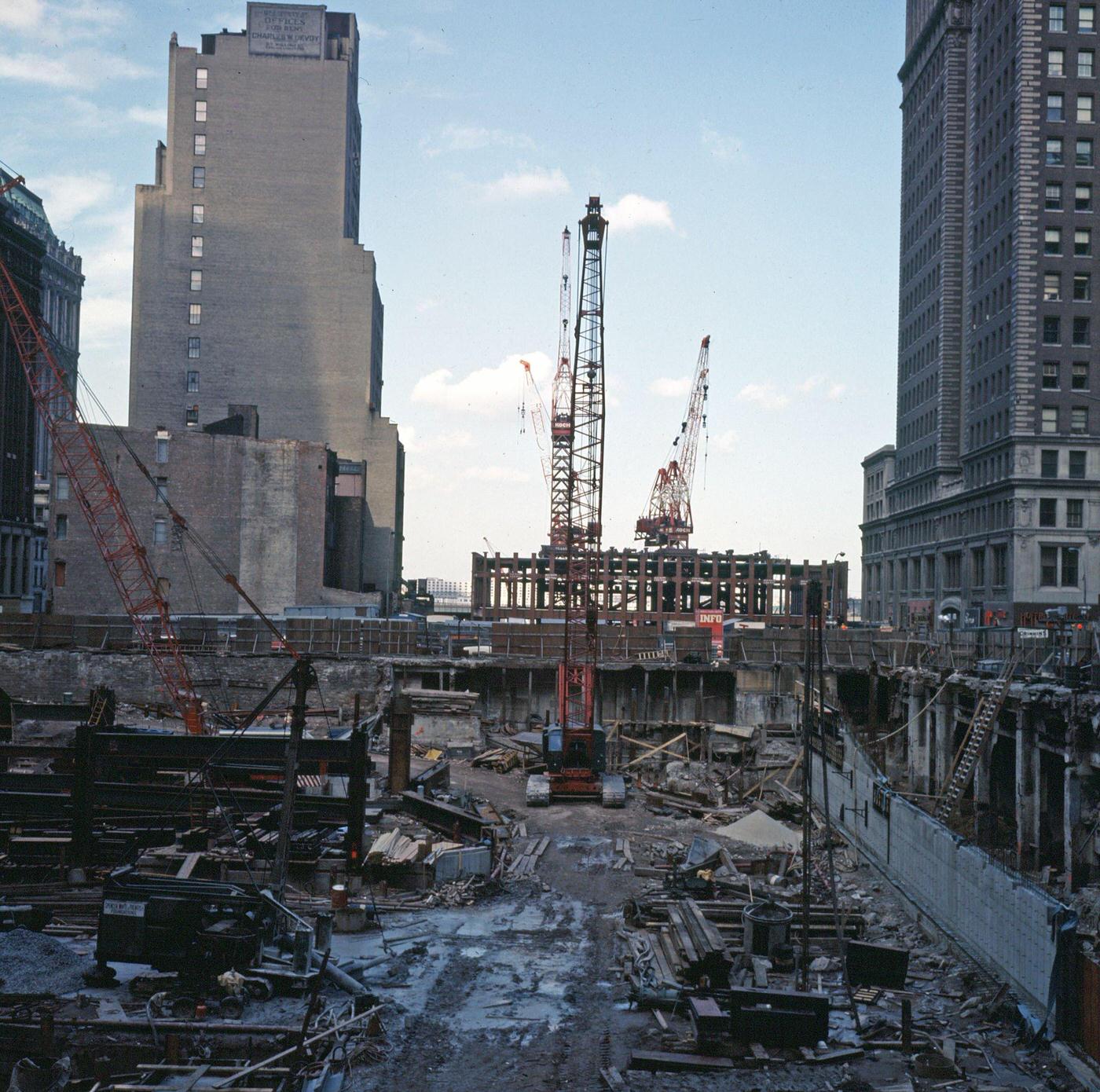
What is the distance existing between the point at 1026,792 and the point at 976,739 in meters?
2.20

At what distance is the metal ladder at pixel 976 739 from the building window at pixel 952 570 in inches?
2079

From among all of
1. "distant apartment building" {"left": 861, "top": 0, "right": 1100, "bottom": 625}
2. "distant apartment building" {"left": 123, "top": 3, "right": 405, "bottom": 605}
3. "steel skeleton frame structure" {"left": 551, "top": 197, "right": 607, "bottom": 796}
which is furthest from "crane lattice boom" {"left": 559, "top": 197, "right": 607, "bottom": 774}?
"distant apartment building" {"left": 123, "top": 3, "right": 405, "bottom": 605}

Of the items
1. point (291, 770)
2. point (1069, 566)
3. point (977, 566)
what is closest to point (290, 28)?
point (977, 566)

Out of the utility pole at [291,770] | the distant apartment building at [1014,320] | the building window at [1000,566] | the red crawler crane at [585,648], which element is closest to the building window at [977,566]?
the distant apartment building at [1014,320]

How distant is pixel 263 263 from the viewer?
10494cm

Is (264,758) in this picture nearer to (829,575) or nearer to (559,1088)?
(559,1088)

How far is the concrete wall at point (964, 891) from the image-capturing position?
17484 mm

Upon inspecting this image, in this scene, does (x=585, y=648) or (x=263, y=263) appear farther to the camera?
(x=263, y=263)

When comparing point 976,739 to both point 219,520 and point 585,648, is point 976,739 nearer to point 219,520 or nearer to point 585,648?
point 585,648

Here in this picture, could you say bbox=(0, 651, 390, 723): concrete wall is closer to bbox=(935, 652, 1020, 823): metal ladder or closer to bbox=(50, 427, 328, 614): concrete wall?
bbox=(50, 427, 328, 614): concrete wall

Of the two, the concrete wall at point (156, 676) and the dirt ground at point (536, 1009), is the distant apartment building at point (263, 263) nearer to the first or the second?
the concrete wall at point (156, 676)

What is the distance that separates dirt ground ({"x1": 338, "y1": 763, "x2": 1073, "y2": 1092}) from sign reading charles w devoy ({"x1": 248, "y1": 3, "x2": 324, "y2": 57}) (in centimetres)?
9868

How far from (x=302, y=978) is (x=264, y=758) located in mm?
10644

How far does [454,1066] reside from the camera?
1639 centimetres
